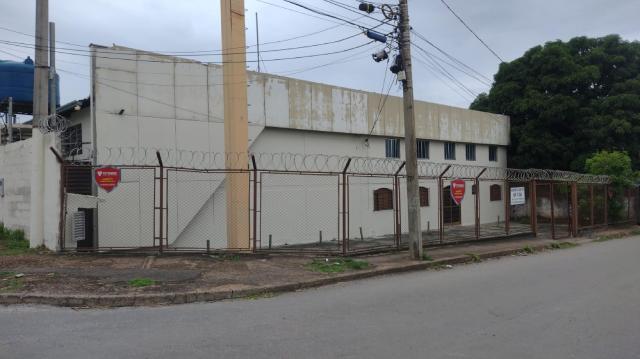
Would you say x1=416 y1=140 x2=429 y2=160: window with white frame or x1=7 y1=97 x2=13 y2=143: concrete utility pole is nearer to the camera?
x1=7 y1=97 x2=13 y2=143: concrete utility pole

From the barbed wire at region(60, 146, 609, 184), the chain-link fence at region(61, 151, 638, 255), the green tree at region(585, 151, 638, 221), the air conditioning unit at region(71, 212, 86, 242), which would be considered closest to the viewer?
the air conditioning unit at region(71, 212, 86, 242)

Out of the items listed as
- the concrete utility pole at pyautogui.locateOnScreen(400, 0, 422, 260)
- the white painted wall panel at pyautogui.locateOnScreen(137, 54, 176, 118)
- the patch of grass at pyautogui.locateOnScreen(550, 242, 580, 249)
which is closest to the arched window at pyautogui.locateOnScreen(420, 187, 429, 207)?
the patch of grass at pyautogui.locateOnScreen(550, 242, 580, 249)

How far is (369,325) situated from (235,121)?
836 centimetres

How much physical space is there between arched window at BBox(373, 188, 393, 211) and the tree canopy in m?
10.9

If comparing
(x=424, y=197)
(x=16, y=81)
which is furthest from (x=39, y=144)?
(x=424, y=197)

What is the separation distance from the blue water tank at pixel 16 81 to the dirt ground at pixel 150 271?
31.4 feet

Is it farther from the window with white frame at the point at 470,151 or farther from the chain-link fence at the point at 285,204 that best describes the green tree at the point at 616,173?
the window with white frame at the point at 470,151

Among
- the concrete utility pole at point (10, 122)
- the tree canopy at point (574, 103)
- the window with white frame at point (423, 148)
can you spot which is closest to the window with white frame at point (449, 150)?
the window with white frame at point (423, 148)

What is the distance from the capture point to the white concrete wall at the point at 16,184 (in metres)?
14.1

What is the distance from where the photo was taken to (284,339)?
20.0 feet

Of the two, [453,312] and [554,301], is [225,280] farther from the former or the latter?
[554,301]

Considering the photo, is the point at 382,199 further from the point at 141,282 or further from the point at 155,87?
the point at 141,282

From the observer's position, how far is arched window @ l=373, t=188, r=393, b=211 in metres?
22.2

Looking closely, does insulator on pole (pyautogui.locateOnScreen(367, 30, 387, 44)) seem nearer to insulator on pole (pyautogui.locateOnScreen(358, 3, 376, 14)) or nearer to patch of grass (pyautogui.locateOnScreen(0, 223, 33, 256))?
insulator on pole (pyautogui.locateOnScreen(358, 3, 376, 14))
